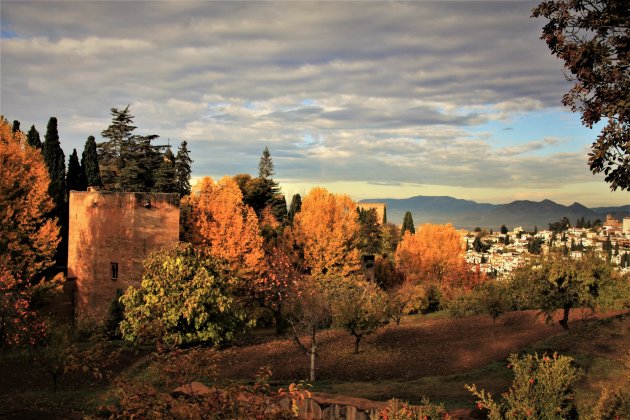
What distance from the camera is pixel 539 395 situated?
10.1 m

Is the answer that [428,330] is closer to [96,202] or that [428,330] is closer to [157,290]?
[157,290]

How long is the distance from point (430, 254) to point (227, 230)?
28.6 meters

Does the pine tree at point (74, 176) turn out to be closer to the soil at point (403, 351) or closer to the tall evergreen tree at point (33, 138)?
the tall evergreen tree at point (33, 138)

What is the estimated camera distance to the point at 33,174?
1204 inches

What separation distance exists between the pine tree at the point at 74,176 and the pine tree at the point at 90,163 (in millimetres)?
1315

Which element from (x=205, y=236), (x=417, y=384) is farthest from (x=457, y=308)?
(x=417, y=384)

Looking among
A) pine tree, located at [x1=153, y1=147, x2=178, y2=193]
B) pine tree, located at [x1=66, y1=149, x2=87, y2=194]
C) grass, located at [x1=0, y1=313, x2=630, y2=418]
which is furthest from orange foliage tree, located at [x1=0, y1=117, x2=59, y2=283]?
pine tree, located at [x1=153, y1=147, x2=178, y2=193]

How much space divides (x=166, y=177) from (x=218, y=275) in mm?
27413

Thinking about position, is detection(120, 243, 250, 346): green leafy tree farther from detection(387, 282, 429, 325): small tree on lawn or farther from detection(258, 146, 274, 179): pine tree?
detection(258, 146, 274, 179): pine tree

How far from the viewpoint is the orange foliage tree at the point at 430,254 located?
2290 inches

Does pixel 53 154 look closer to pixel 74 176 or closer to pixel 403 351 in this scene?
pixel 74 176

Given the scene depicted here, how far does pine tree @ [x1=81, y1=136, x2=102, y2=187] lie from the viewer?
47625 mm

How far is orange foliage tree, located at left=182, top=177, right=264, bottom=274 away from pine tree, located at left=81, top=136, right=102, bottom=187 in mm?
14109

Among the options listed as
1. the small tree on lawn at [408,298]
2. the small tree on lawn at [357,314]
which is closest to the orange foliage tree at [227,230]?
the small tree on lawn at [408,298]
